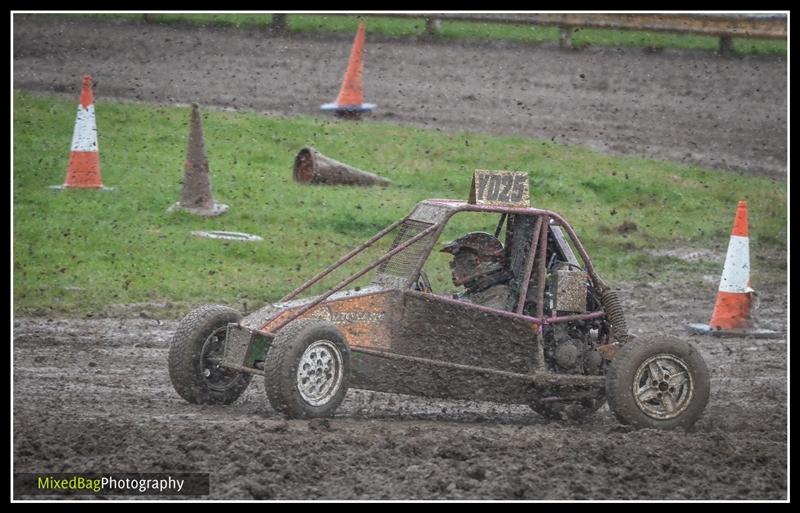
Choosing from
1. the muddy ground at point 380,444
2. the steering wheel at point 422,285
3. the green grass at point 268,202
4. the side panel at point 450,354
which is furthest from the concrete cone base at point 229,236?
the side panel at point 450,354

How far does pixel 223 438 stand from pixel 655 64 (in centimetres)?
1550

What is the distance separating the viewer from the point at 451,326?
27.7ft

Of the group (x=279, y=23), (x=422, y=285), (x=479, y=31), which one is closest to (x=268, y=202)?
(x=422, y=285)

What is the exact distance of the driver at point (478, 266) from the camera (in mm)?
8945

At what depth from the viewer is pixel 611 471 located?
739 cm

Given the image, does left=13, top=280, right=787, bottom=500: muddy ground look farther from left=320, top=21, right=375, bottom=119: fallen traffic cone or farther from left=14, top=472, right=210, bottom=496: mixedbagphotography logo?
left=320, top=21, right=375, bottom=119: fallen traffic cone

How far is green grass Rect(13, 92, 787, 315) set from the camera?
1212 cm

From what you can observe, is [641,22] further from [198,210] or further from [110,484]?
[110,484]

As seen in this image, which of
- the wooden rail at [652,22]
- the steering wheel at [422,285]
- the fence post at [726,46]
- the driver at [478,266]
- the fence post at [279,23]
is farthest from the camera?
the fence post at [726,46]

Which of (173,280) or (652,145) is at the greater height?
(652,145)

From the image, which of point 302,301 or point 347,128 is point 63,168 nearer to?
point 347,128

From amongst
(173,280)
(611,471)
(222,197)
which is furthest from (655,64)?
(611,471)

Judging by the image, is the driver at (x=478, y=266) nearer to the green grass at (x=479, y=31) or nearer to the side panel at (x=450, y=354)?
the side panel at (x=450, y=354)

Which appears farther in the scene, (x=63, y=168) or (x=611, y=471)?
(x=63, y=168)
